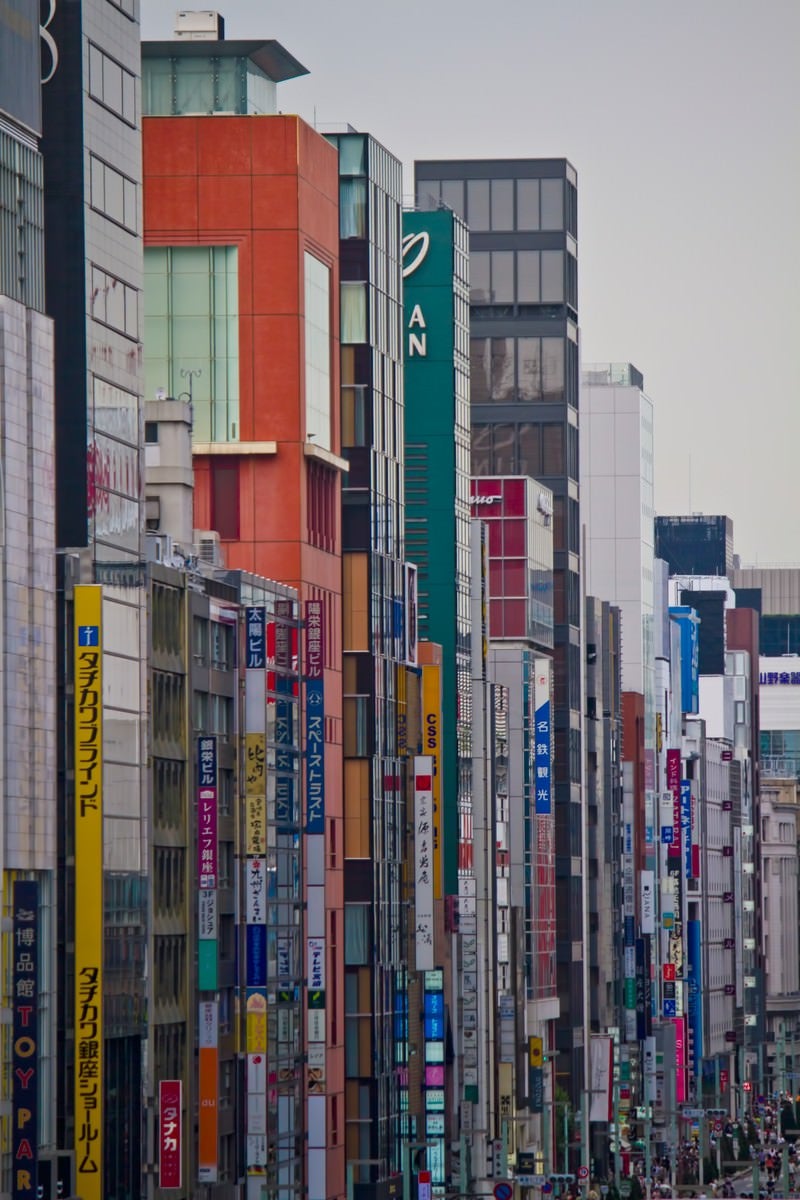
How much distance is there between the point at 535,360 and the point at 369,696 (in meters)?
58.0

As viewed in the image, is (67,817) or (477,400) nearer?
(67,817)

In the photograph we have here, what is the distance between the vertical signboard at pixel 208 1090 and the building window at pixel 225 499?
23.0m

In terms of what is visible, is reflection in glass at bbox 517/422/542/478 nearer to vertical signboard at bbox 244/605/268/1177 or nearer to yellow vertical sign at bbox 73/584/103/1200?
vertical signboard at bbox 244/605/268/1177

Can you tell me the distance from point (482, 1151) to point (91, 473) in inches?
2454

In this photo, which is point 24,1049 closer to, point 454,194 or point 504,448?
point 504,448

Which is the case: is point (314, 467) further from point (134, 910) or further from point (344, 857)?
point (134, 910)

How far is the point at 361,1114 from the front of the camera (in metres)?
128

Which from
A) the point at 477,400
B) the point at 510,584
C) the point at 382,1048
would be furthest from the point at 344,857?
the point at 477,400

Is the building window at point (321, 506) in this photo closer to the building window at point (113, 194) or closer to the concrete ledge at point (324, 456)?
the concrete ledge at point (324, 456)

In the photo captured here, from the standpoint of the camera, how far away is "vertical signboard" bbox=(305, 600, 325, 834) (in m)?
116

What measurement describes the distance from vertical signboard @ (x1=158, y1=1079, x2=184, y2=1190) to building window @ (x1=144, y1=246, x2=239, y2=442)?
30747 millimetres

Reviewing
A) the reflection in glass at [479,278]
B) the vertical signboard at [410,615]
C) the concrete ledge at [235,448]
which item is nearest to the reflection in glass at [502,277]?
the reflection in glass at [479,278]

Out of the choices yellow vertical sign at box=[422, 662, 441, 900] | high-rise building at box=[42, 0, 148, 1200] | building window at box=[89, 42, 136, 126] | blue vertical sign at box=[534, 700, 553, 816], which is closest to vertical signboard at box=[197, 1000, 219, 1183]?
high-rise building at box=[42, 0, 148, 1200]

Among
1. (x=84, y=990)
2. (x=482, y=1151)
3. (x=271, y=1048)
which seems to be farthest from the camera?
(x=482, y=1151)
